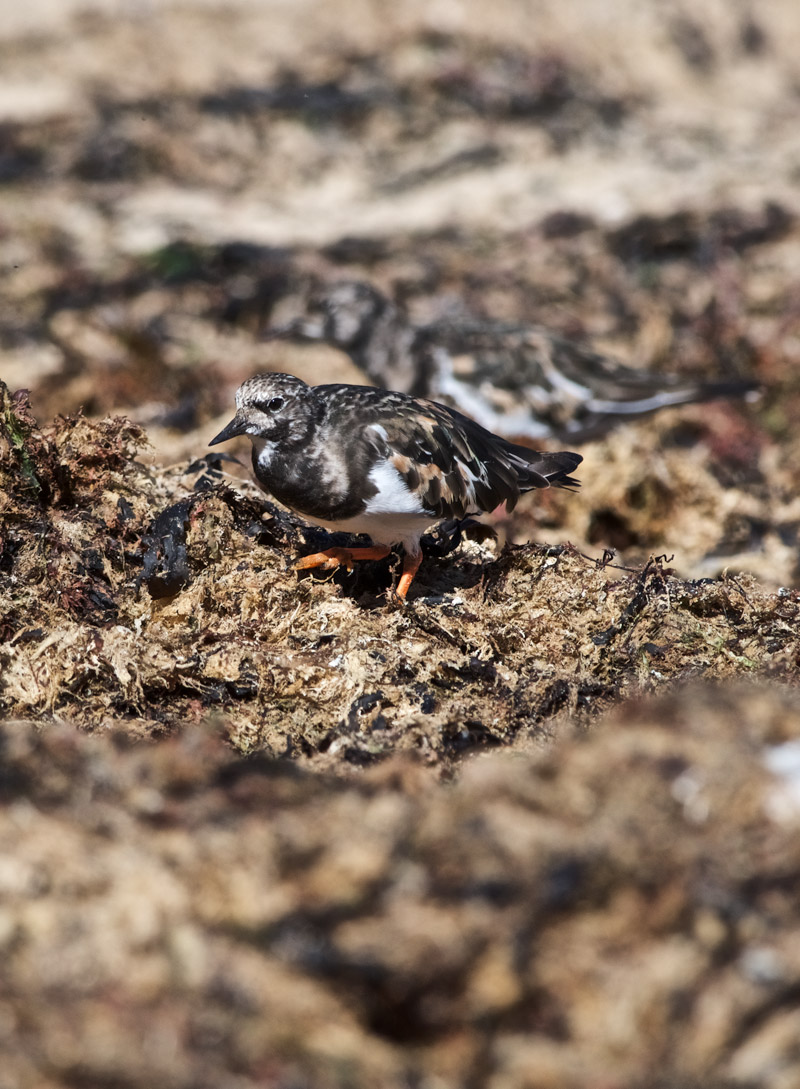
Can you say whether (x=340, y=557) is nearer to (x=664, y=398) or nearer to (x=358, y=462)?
(x=358, y=462)

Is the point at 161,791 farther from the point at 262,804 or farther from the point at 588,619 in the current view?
the point at 588,619

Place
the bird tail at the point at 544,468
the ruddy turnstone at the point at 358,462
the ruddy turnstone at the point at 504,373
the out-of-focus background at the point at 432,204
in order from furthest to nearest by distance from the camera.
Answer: the ruddy turnstone at the point at 504,373
the out-of-focus background at the point at 432,204
the bird tail at the point at 544,468
the ruddy turnstone at the point at 358,462

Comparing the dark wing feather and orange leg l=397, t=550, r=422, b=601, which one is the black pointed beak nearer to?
the dark wing feather

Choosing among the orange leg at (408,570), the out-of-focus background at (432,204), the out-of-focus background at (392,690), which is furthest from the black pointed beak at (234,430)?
the out-of-focus background at (432,204)

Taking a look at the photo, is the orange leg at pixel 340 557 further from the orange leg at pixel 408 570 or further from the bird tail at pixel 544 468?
the bird tail at pixel 544 468

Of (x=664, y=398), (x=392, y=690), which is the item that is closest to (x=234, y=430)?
(x=392, y=690)

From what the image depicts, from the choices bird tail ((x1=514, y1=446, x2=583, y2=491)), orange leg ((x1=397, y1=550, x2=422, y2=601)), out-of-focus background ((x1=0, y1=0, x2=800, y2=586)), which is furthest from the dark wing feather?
out-of-focus background ((x1=0, y1=0, x2=800, y2=586))

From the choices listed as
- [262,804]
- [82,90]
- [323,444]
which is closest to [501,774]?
[262,804]
